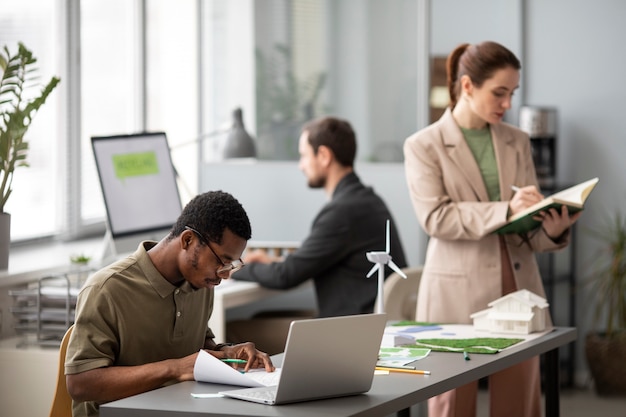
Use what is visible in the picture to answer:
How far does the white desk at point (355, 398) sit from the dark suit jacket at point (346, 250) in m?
1.23

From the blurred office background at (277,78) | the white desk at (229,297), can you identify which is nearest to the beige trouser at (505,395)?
the white desk at (229,297)

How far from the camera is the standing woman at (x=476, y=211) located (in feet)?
10.4

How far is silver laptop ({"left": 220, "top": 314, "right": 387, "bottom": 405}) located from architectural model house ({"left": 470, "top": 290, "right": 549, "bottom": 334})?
844mm

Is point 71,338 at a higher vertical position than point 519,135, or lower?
lower

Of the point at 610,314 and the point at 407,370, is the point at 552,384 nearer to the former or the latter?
the point at 407,370

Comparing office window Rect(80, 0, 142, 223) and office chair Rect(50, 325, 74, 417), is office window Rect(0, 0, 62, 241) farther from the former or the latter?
office chair Rect(50, 325, 74, 417)

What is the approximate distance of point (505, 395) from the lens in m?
3.18

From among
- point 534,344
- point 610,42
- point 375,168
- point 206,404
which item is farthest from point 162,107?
point 206,404

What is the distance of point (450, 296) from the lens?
3230 millimetres

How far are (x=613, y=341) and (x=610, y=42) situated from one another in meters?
1.50

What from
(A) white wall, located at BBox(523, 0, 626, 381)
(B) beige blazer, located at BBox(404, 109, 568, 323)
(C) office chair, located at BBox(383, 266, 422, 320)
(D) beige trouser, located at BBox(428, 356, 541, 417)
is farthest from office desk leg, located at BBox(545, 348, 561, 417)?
(A) white wall, located at BBox(523, 0, 626, 381)

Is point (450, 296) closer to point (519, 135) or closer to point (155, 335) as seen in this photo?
point (519, 135)

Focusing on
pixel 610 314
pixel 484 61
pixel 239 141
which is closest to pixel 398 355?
pixel 484 61

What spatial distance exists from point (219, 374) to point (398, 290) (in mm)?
1516
